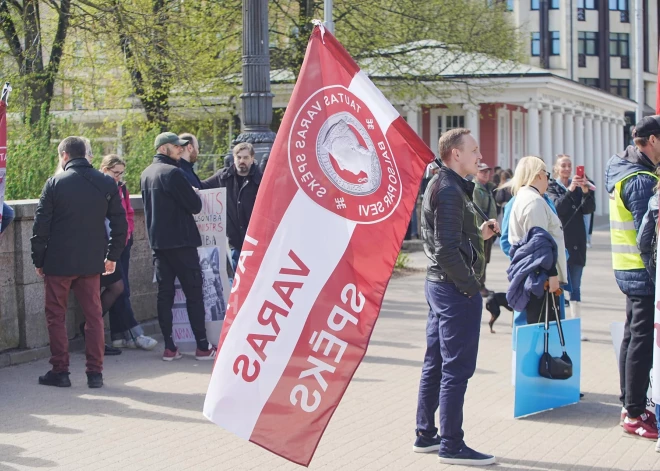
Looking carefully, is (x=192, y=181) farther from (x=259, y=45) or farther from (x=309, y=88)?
(x=309, y=88)

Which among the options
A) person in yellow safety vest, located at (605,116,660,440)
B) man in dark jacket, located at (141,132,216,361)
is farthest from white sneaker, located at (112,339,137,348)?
person in yellow safety vest, located at (605,116,660,440)

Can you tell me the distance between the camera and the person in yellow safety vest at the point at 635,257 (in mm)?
6438

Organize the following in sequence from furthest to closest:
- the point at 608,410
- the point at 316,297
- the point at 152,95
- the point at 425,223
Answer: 1. the point at 152,95
2. the point at 608,410
3. the point at 425,223
4. the point at 316,297

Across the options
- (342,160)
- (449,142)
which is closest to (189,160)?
(449,142)

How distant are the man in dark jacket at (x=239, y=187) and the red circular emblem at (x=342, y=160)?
5164 mm

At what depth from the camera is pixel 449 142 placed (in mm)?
5957

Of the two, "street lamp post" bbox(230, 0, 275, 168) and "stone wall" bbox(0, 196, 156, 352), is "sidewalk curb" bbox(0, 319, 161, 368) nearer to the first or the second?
"stone wall" bbox(0, 196, 156, 352)

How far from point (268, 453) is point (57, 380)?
264 cm

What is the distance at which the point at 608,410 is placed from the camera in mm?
7496

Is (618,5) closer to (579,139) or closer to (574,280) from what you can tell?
(579,139)

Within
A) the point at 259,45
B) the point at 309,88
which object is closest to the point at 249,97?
the point at 259,45

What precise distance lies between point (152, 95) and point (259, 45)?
9201 mm

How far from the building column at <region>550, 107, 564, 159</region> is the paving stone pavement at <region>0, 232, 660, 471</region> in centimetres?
3382

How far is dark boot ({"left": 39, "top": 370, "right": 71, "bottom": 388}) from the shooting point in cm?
823
